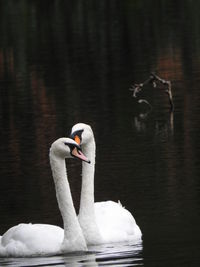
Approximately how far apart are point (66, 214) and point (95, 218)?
2.52 feet

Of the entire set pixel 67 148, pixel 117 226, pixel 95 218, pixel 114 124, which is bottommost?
pixel 117 226

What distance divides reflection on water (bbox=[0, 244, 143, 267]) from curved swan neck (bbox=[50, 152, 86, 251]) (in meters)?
0.12

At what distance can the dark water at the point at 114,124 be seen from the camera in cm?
1405

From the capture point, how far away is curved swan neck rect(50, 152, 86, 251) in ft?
42.5

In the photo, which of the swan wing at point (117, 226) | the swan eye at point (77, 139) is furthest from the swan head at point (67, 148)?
the swan wing at point (117, 226)

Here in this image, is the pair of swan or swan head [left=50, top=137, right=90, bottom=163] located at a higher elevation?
swan head [left=50, top=137, right=90, bottom=163]

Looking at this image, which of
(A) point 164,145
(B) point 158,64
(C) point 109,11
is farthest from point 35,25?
(A) point 164,145

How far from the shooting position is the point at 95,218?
13.7m

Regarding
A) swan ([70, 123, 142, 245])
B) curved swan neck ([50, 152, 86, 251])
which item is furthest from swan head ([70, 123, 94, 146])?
curved swan neck ([50, 152, 86, 251])

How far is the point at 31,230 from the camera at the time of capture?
1305cm

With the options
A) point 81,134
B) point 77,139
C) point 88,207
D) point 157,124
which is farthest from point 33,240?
point 157,124

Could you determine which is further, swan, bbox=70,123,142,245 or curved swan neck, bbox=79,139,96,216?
curved swan neck, bbox=79,139,96,216

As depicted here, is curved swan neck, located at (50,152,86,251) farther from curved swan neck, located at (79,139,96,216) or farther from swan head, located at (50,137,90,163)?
curved swan neck, located at (79,139,96,216)

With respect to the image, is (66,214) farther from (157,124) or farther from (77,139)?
(157,124)
